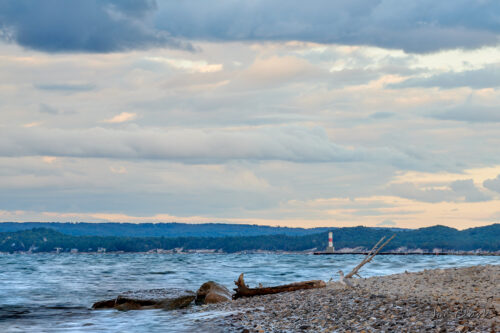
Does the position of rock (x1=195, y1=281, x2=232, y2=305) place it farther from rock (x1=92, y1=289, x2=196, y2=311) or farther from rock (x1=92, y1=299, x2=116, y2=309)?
rock (x1=92, y1=299, x2=116, y2=309)

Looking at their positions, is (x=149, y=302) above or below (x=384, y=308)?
below

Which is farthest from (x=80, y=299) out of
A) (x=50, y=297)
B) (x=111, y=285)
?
(x=111, y=285)

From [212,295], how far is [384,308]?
508 inches

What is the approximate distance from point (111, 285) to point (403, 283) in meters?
34.7

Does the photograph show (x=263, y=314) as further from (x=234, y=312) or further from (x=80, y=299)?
(x=80, y=299)

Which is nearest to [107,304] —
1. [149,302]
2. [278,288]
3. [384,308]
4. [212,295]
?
[149,302]

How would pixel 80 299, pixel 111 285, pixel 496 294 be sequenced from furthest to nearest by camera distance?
pixel 111 285, pixel 80 299, pixel 496 294

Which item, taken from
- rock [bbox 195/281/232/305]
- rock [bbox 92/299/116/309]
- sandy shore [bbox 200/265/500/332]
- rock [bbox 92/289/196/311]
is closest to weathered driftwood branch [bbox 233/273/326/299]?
rock [bbox 195/281/232/305]

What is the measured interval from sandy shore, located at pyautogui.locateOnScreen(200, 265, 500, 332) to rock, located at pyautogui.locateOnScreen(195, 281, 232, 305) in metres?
1.39

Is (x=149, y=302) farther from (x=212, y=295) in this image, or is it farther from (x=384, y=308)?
(x=384, y=308)

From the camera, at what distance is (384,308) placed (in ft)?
67.5

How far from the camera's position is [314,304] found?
78.3 ft

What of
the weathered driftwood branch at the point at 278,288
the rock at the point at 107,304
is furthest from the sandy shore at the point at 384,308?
the rock at the point at 107,304

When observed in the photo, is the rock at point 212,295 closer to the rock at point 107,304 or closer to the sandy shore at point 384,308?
the sandy shore at point 384,308
